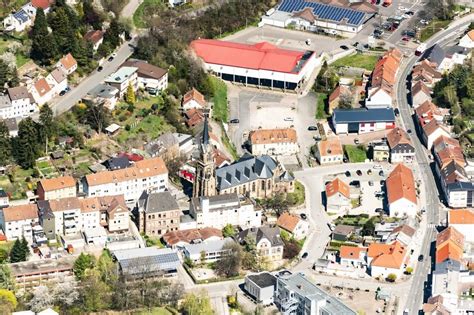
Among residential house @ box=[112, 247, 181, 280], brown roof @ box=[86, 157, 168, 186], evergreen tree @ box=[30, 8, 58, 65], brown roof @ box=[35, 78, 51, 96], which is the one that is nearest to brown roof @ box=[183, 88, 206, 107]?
evergreen tree @ box=[30, 8, 58, 65]

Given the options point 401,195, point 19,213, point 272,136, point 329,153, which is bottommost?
point 19,213

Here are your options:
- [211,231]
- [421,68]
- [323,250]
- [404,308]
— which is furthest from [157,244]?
[421,68]

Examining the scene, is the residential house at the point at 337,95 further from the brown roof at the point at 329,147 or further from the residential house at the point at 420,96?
the brown roof at the point at 329,147

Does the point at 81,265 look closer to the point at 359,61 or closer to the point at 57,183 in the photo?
the point at 57,183

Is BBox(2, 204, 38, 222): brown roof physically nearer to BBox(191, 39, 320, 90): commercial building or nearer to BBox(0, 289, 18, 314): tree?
BBox(0, 289, 18, 314): tree

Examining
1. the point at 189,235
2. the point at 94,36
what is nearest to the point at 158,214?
the point at 189,235

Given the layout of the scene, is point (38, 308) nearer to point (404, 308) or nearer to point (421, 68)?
point (404, 308)
